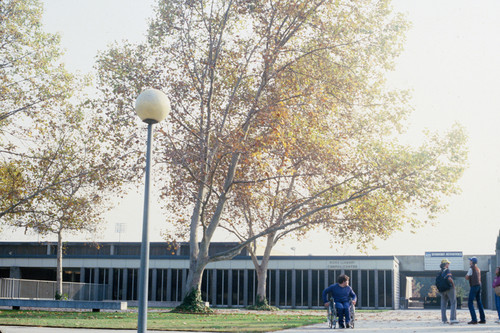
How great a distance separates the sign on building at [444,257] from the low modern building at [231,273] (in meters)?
0.09

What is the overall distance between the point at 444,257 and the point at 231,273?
62.7ft

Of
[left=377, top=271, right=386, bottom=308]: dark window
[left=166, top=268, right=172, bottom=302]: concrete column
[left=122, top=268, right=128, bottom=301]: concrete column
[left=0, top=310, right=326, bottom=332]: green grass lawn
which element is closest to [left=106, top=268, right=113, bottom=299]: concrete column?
[left=122, top=268, right=128, bottom=301]: concrete column

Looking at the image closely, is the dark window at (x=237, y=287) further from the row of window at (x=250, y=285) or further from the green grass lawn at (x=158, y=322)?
the green grass lawn at (x=158, y=322)

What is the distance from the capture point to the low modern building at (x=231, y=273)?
47.2m

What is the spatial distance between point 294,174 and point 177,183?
4760 mm

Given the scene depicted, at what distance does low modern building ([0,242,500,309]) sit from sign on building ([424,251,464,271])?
89 millimetres

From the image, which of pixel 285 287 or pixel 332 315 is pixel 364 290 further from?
pixel 332 315

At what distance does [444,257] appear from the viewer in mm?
52750

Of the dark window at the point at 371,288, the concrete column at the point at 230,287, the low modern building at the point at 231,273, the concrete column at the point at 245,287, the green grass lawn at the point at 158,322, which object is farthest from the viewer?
the concrete column at the point at 230,287

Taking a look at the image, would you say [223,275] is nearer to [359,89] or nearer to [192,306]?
[192,306]

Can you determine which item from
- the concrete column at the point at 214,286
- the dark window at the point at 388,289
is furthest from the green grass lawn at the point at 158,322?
the concrete column at the point at 214,286

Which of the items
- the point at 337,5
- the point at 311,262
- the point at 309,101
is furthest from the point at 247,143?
the point at 311,262

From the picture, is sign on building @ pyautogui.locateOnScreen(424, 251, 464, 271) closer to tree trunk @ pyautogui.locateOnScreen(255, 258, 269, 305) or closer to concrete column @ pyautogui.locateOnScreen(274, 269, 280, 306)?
concrete column @ pyautogui.locateOnScreen(274, 269, 280, 306)

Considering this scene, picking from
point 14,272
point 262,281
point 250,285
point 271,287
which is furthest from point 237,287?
point 14,272
